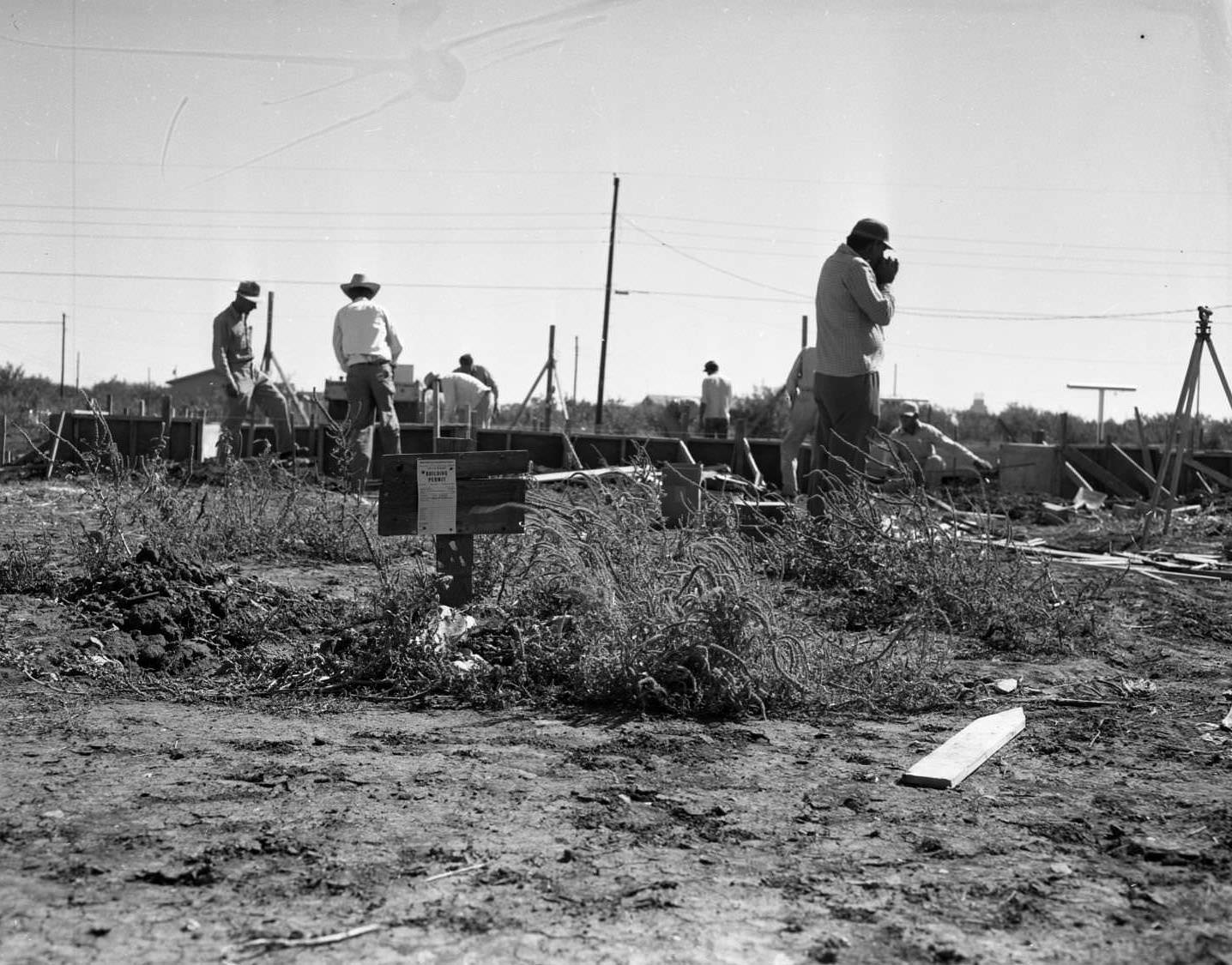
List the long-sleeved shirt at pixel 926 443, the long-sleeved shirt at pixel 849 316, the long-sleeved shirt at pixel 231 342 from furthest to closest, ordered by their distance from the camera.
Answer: the long-sleeved shirt at pixel 926 443, the long-sleeved shirt at pixel 231 342, the long-sleeved shirt at pixel 849 316

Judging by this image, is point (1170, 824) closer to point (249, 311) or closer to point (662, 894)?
point (662, 894)

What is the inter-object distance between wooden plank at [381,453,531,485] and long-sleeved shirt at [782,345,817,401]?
258 inches

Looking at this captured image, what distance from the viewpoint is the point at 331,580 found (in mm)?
7309

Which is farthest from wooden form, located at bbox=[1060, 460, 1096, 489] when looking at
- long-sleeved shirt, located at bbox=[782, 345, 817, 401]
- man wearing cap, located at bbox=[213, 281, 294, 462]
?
man wearing cap, located at bbox=[213, 281, 294, 462]

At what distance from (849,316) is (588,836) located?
599 centimetres

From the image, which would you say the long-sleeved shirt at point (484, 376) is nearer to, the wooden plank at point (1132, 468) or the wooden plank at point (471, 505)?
the wooden plank at point (1132, 468)

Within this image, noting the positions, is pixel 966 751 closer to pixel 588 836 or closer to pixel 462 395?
pixel 588 836

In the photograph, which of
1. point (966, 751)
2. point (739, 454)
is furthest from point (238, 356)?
point (966, 751)

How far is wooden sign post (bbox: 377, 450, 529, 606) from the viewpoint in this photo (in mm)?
5750

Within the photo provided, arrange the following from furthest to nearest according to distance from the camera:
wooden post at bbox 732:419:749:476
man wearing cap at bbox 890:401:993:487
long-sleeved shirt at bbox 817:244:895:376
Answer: wooden post at bbox 732:419:749:476, man wearing cap at bbox 890:401:993:487, long-sleeved shirt at bbox 817:244:895:376

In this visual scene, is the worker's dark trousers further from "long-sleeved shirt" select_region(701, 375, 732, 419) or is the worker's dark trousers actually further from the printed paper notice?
"long-sleeved shirt" select_region(701, 375, 732, 419)

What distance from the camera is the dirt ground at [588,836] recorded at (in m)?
2.59

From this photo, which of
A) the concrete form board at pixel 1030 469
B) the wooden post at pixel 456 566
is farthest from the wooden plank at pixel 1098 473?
the wooden post at pixel 456 566

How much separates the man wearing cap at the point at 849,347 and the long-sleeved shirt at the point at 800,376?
3.37 metres
